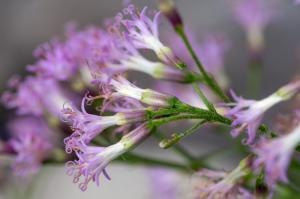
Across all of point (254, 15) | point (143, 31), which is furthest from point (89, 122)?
point (254, 15)

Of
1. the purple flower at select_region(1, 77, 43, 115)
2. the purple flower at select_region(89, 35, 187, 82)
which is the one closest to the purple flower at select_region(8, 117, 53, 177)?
the purple flower at select_region(1, 77, 43, 115)

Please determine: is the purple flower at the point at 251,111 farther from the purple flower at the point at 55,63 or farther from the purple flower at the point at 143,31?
the purple flower at the point at 55,63

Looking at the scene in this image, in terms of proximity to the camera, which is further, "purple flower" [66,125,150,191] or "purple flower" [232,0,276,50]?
"purple flower" [232,0,276,50]

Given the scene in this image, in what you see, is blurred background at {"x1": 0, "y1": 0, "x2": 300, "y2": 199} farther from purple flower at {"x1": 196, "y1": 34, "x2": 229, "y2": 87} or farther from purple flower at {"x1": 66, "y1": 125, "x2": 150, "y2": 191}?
purple flower at {"x1": 66, "y1": 125, "x2": 150, "y2": 191}

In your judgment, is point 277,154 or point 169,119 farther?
point 169,119

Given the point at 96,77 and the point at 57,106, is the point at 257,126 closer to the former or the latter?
the point at 96,77

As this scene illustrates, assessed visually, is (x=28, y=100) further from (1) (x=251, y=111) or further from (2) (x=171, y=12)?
(1) (x=251, y=111)

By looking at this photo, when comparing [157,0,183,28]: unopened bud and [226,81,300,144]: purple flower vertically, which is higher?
[157,0,183,28]: unopened bud

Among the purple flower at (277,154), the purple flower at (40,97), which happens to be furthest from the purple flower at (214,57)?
the purple flower at (277,154)
